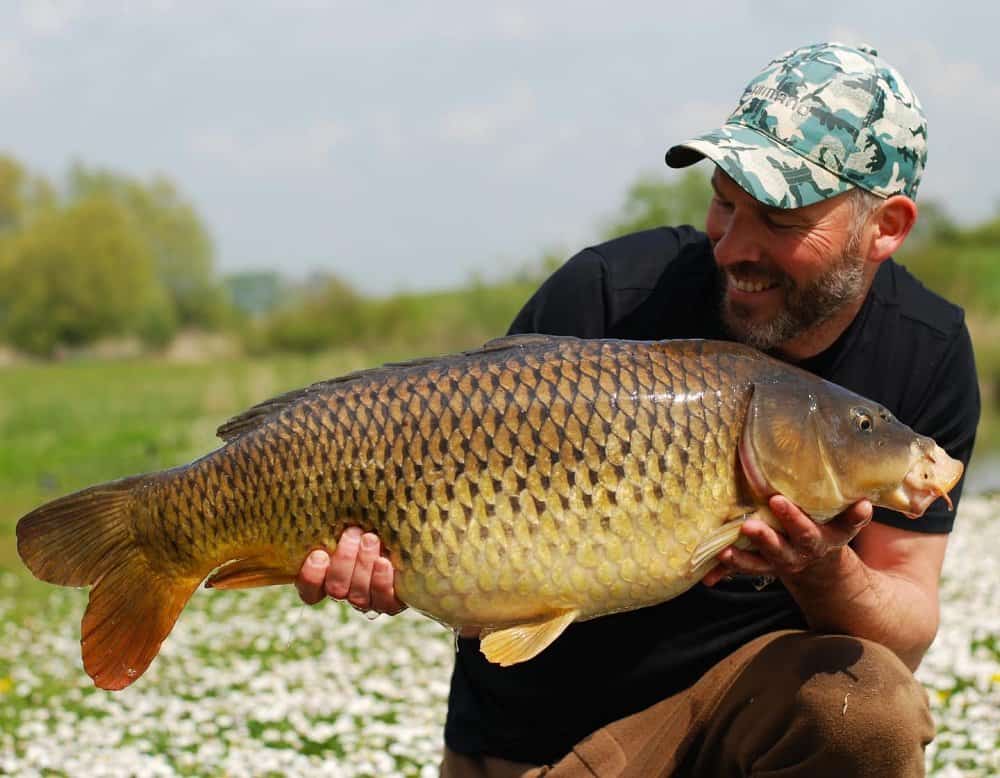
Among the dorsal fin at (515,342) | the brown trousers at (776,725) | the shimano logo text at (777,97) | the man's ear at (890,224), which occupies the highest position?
the shimano logo text at (777,97)

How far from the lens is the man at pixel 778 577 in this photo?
1.88 meters

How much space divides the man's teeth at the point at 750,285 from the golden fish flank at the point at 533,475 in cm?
25

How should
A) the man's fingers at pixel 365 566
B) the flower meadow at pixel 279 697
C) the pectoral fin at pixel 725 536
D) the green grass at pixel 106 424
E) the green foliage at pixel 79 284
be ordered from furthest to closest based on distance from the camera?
the green foliage at pixel 79 284 < the green grass at pixel 106 424 < the flower meadow at pixel 279 697 < the man's fingers at pixel 365 566 < the pectoral fin at pixel 725 536

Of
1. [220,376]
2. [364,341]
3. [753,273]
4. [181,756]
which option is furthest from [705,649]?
[364,341]

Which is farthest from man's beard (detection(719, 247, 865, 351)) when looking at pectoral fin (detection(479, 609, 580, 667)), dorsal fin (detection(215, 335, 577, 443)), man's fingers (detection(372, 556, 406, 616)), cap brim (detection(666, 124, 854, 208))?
man's fingers (detection(372, 556, 406, 616))

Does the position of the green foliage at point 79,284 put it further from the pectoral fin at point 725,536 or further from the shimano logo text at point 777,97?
the pectoral fin at point 725,536

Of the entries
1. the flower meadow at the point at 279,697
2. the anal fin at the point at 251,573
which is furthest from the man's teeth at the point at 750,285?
the flower meadow at the point at 279,697

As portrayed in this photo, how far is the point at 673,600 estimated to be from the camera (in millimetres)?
2092

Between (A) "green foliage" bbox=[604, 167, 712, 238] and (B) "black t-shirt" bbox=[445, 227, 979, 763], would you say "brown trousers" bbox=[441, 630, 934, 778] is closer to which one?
(B) "black t-shirt" bbox=[445, 227, 979, 763]

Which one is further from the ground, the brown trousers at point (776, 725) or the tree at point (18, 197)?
the brown trousers at point (776, 725)

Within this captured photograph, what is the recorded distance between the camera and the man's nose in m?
1.95

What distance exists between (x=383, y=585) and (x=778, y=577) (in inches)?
A: 24.1

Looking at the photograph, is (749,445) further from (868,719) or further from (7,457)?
(7,457)

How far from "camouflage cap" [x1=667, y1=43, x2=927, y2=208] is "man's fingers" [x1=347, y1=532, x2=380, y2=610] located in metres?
0.78
